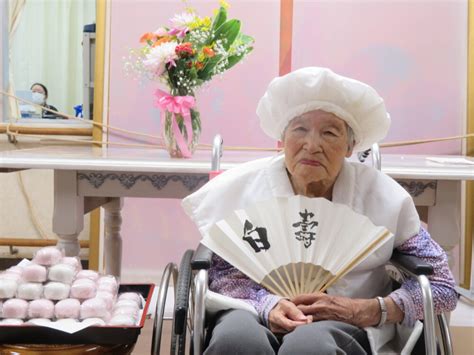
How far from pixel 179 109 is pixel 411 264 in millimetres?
1327

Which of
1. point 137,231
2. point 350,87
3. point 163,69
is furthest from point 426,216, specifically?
point 137,231

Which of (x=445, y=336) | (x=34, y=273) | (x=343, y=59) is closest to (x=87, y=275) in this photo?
(x=34, y=273)

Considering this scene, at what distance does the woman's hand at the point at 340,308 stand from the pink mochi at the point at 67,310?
0.57 metres

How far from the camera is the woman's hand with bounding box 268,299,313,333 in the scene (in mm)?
1644

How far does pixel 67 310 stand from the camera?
1.70m

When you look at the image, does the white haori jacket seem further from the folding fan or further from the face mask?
the face mask

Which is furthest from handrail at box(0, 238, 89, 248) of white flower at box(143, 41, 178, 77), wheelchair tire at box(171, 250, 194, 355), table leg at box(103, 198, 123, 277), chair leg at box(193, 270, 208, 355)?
chair leg at box(193, 270, 208, 355)

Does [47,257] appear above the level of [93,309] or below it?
above

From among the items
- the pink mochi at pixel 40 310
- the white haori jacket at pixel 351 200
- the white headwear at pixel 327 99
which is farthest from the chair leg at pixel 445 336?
the pink mochi at pixel 40 310

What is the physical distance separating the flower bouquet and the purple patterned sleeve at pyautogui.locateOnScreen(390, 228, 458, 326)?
120 centimetres

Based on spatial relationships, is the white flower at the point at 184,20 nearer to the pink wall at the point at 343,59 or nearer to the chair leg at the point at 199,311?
the pink wall at the point at 343,59

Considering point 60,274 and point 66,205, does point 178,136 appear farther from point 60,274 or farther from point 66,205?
point 60,274

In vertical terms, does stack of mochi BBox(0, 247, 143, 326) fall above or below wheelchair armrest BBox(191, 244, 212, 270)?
below

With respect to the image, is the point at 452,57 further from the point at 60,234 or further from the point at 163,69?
the point at 60,234
